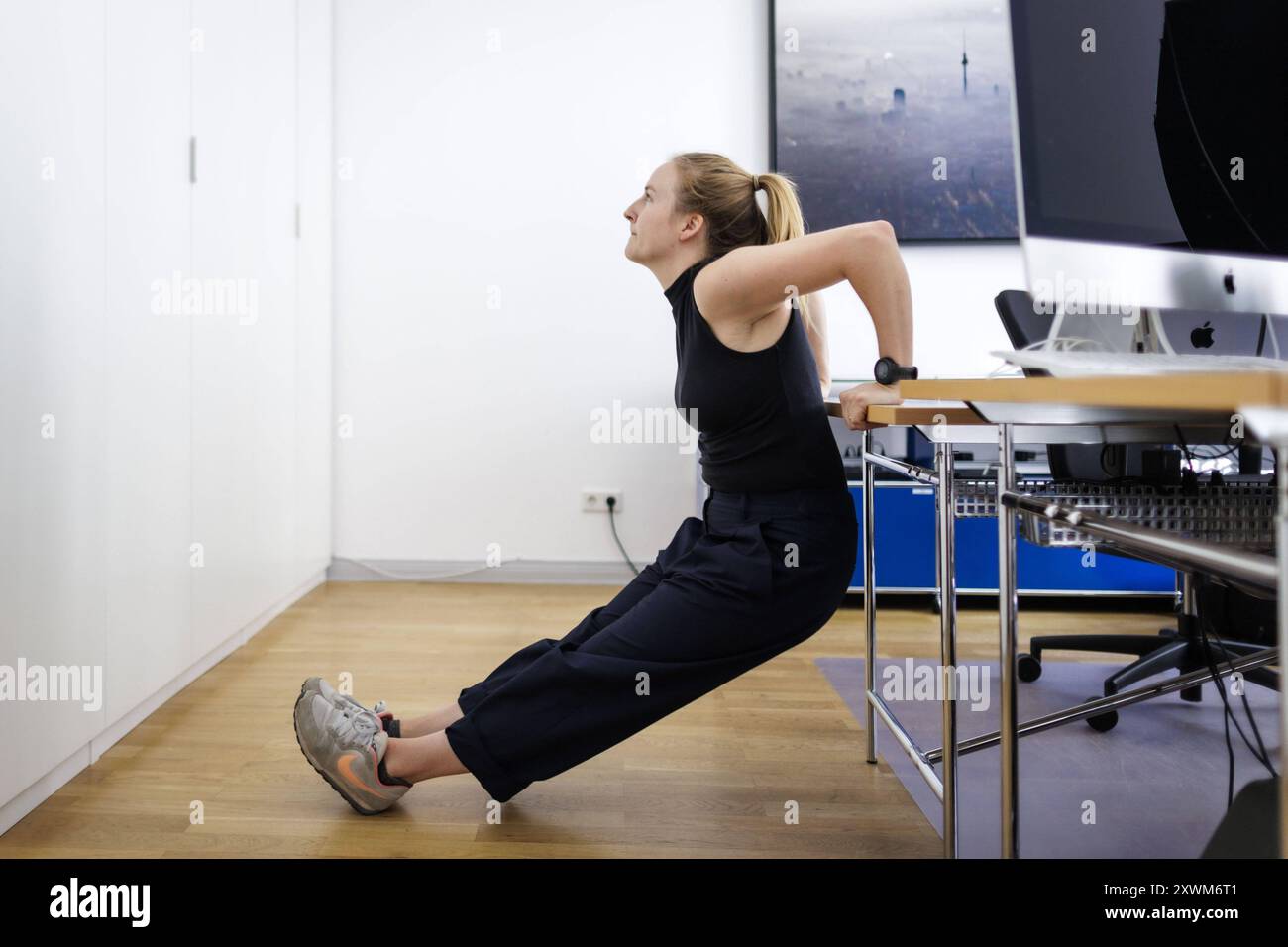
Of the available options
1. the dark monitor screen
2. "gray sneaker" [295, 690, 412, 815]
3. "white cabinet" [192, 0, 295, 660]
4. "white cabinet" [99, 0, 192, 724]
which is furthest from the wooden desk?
"white cabinet" [192, 0, 295, 660]

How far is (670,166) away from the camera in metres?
1.58

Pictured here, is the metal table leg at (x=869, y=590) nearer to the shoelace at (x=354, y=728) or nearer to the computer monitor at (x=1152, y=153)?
the computer monitor at (x=1152, y=153)

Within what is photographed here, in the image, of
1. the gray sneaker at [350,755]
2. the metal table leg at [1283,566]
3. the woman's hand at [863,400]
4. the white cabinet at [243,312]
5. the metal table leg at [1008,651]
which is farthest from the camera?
the white cabinet at [243,312]

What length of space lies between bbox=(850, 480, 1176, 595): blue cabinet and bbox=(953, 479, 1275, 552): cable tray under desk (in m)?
1.99

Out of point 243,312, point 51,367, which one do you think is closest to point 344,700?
point 51,367

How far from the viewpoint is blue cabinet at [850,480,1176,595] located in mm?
3137

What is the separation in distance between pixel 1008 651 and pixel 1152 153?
571 mm

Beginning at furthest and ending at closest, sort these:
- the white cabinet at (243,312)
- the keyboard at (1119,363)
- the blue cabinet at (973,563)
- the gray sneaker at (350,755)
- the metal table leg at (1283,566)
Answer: the blue cabinet at (973,563)
the white cabinet at (243,312)
the gray sneaker at (350,755)
the keyboard at (1119,363)
the metal table leg at (1283,566)

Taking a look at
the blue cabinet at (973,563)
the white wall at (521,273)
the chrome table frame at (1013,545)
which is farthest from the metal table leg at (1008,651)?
the white wall at (521,273)

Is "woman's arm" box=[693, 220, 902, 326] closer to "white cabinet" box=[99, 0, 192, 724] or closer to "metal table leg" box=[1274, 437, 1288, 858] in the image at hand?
"metal table leg" box=[1274, 437, 1288, 858]

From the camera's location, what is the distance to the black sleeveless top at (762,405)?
142 centimetres

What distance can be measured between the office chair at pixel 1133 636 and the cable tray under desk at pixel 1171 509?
75 cm

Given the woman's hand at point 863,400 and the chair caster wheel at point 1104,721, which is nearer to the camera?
the woman's hand at point 863,400
